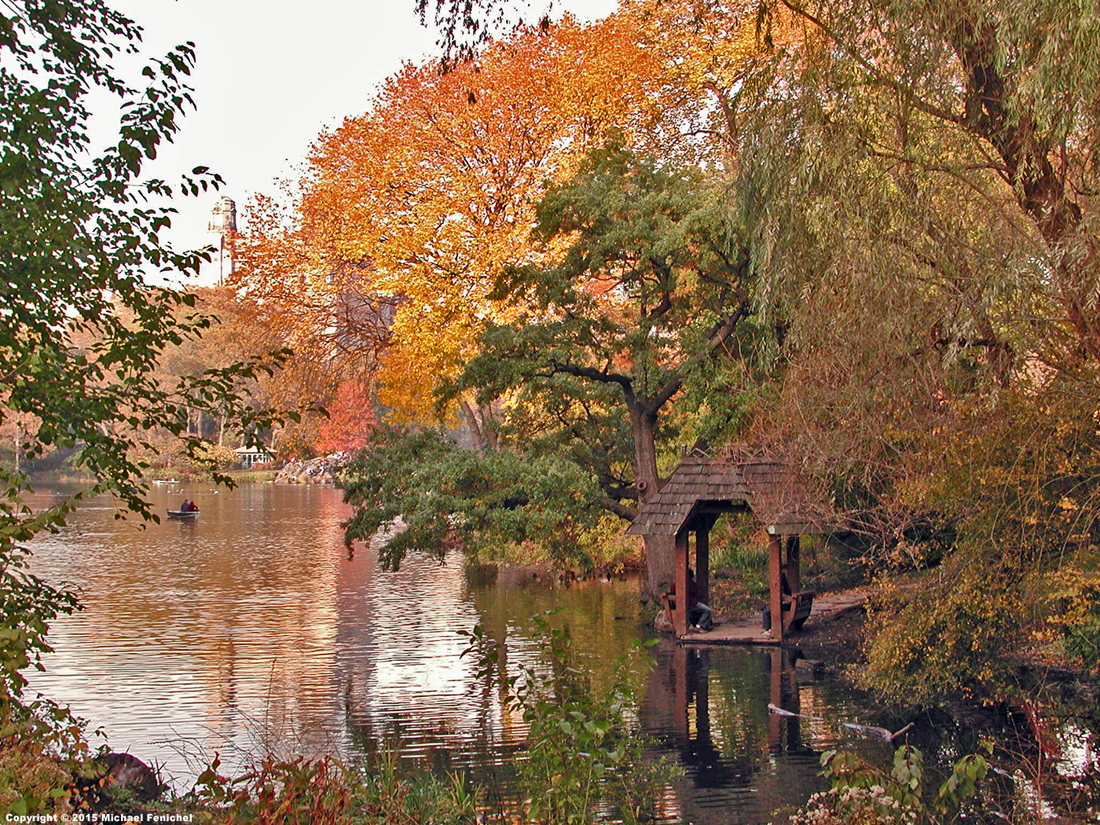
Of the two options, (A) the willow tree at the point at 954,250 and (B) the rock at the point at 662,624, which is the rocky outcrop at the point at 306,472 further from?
(A) the willow tree at the point at 954,250

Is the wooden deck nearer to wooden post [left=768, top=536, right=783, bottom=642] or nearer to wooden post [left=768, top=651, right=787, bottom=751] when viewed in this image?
wooden post [left=768, top=536, right=783, bottom=642]

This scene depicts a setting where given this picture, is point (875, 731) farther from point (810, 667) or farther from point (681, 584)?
point (681, 584)

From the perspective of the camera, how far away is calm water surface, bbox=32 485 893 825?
38.6ft

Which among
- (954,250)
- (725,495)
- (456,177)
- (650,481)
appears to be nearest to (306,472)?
(456,177)

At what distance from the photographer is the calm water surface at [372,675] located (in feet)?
38.6

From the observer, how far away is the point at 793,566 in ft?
63.4

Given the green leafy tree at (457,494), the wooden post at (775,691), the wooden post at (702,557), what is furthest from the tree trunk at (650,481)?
the wooden post at (775,691)

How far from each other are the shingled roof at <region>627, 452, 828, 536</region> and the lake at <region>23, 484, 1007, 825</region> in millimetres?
2104

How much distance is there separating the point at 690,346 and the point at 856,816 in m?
12.6

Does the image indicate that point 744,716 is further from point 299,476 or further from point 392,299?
point 299,476

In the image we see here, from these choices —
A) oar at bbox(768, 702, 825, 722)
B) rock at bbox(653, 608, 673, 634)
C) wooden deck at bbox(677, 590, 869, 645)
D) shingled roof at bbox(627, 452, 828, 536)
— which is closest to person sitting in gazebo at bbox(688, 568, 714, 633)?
wooden deck at bbox(677, 590, 869, 645)

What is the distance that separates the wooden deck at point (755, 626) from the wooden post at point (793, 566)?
679mm

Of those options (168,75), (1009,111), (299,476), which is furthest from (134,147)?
(299,476)

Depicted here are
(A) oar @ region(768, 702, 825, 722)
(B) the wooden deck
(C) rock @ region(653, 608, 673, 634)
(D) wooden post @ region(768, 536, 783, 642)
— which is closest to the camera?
(A) oar @ region(768, 702, 825, 722)
